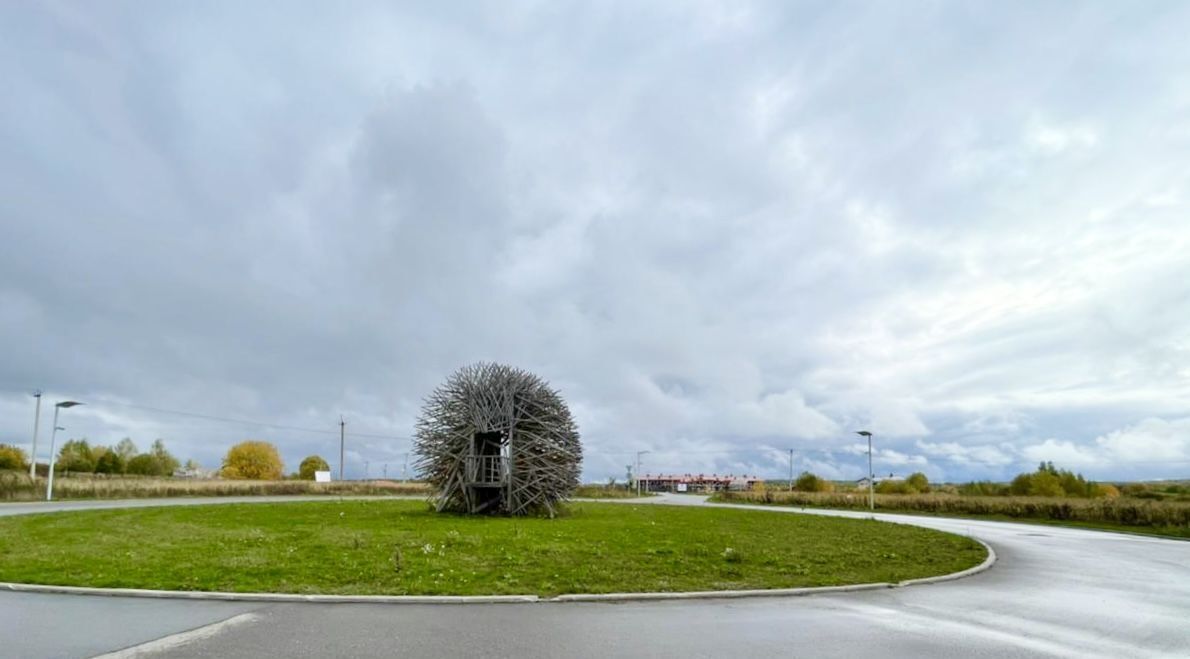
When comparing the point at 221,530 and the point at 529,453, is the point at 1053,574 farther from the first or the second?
the point at 221,530

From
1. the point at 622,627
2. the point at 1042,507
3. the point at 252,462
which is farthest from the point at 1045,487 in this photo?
the point at 252,462

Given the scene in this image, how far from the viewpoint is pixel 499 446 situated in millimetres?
30844

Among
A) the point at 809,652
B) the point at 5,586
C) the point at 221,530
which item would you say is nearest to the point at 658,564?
the point at 809,652

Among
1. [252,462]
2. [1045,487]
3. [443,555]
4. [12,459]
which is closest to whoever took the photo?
[443,555]

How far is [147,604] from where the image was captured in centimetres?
1067

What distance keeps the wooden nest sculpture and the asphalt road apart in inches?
735

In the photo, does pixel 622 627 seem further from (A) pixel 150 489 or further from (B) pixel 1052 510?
(A) pixel 150 489

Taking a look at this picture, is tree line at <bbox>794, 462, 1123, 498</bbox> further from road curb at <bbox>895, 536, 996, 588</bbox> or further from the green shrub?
the green shrub

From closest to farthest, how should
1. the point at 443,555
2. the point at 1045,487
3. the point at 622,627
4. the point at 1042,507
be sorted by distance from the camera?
the point at 622,627 → the point at 443,555 → the point at 1042,507 → the point at 1045,487

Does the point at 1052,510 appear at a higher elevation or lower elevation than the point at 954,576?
lower

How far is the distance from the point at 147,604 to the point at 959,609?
11909mm

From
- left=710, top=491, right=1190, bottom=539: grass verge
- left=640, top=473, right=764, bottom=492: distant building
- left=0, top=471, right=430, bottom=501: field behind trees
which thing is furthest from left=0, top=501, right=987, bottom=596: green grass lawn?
left=640, top=473, right=764, bottom=492: distant building

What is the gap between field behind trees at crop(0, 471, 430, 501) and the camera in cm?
4650

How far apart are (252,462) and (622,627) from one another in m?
118
